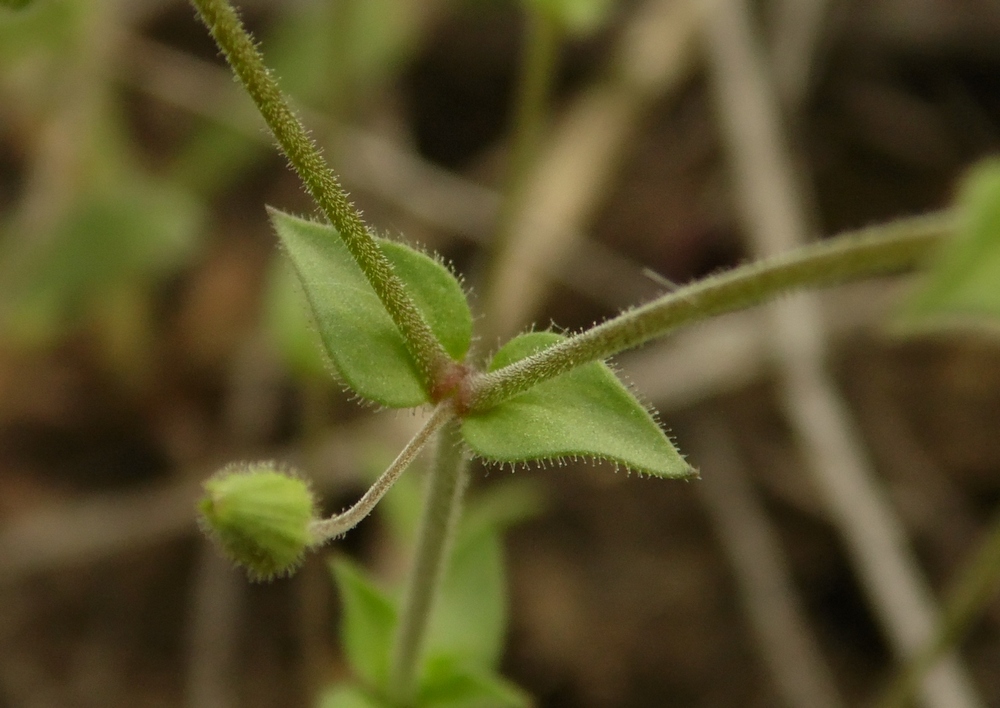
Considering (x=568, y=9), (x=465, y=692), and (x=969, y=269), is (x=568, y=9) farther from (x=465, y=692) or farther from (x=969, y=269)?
(x=465, y=692)

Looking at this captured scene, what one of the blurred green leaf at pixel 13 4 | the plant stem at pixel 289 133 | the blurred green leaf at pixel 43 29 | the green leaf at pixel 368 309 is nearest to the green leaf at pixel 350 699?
the green leaf at pixel 368 309

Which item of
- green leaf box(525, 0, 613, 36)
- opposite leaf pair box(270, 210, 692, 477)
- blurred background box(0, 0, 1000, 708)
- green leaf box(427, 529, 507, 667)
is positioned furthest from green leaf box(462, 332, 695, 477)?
blurred background box(0, 0, 1000, 708)

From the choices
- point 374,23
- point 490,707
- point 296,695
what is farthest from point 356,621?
point 374,23

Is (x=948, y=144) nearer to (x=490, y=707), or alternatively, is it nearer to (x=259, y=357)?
(x=259, y=357)

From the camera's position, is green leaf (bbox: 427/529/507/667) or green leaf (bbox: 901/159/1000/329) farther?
green leaf (bbox: 427/529/507/667)

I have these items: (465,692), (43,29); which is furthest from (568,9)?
(43,29)

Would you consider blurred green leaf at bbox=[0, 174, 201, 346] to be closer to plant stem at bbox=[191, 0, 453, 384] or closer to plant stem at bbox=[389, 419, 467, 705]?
plant stem at bbox=[389, 419, 467, 705]

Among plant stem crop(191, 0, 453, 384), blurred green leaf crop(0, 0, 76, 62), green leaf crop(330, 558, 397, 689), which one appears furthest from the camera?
blurred green leaf crop(0, 0, 76, 62)
